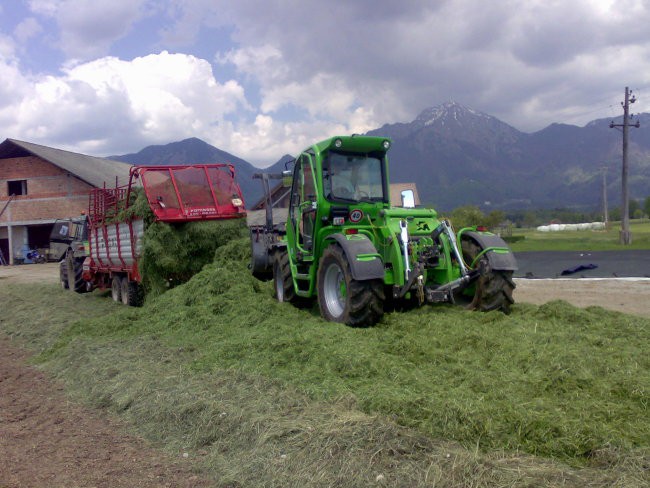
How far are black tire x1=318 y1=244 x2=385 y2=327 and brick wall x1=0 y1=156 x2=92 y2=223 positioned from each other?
32029 millimetres

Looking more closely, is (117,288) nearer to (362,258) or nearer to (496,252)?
(362,258)

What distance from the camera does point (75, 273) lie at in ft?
55.2

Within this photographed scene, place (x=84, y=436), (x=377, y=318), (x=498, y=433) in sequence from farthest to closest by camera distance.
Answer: (x=377, y=318), (x=84, y=436), (x=498, y=433)

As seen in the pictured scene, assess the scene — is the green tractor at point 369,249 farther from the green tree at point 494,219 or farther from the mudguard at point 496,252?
the green tree at point 494,219

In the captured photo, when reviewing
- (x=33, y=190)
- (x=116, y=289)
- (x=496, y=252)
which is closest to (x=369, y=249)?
(x=496, y=252)

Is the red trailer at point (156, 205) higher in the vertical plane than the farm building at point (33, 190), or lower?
lower

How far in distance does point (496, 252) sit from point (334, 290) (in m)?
2.19

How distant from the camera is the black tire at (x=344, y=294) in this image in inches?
288

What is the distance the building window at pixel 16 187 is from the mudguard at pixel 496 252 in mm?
36128

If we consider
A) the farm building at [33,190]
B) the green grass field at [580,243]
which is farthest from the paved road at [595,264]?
the farm building at [33,190]

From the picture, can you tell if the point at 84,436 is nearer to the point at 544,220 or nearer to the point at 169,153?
the point at 544,220

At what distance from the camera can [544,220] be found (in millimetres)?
92750

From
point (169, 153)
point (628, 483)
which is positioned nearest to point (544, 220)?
point (169, 153)

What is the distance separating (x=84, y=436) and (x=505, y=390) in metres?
3.48
